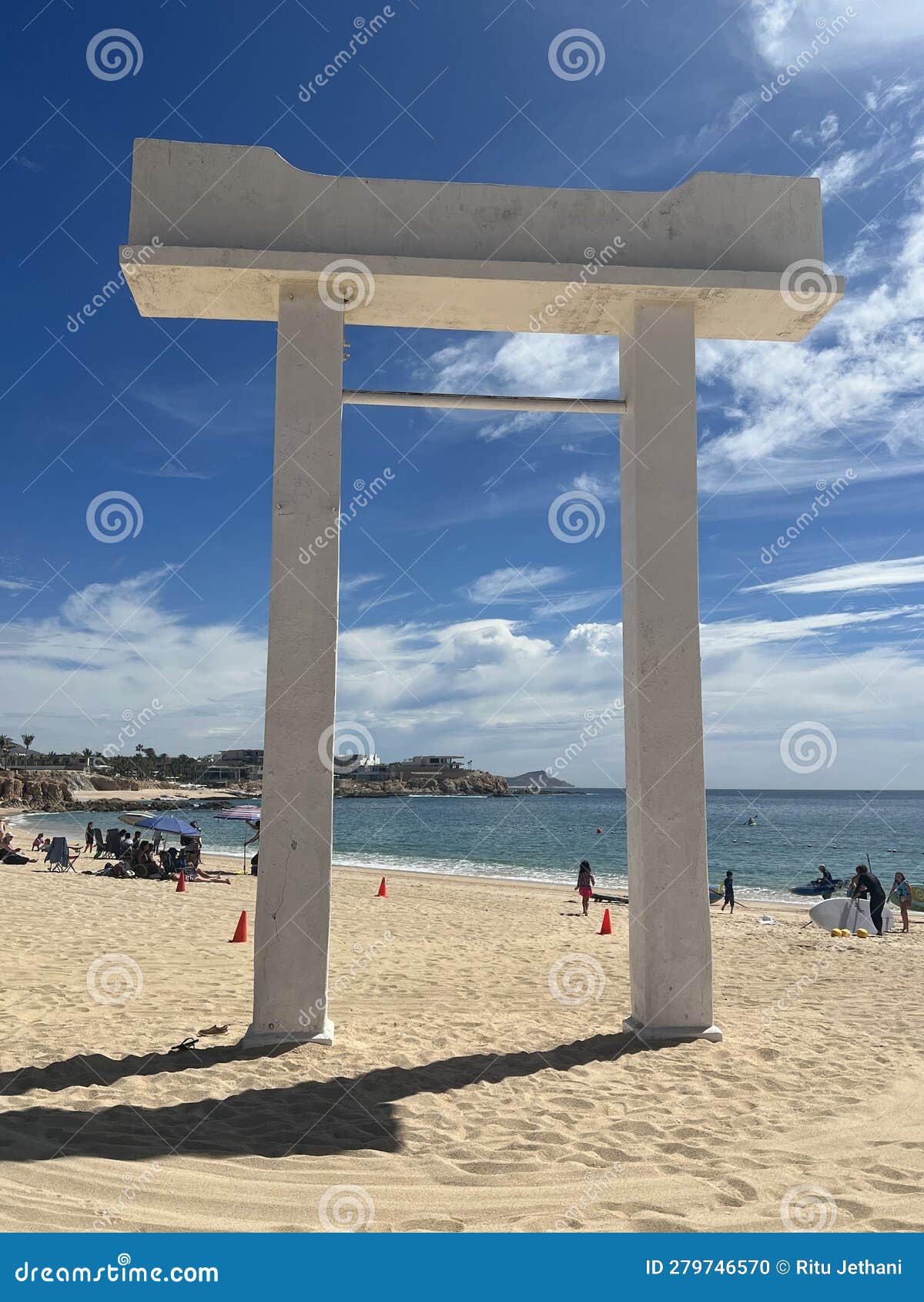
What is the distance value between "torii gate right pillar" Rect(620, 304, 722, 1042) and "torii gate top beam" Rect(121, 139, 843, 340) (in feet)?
1.27

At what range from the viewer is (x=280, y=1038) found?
5.52 metres

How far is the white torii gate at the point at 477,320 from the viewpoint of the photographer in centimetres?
572

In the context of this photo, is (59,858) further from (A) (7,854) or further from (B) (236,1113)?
(B) (236,1113)

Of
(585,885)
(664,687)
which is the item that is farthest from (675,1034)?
(585,885)

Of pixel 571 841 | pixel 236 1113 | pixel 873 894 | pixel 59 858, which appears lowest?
pixel 571 841

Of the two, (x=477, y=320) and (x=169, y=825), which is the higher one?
(x=477, y=320)

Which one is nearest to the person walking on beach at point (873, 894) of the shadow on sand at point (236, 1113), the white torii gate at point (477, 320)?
the white torii gate at point (477, 320)

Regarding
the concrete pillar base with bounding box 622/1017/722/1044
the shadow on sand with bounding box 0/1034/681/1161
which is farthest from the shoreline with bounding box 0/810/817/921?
the shadow on sand with bounding box 0/1034/681/1161

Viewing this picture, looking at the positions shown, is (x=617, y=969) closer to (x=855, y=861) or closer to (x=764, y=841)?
(x=855, y=861)

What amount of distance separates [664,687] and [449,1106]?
9.81ft

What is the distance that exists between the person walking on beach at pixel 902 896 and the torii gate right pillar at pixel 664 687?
11.7m

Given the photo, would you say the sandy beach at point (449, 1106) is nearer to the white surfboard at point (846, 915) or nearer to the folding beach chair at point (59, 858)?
the white surfboard at point (846, 915)

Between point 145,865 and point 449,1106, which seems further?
point 145,865

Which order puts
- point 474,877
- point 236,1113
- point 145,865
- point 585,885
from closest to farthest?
point 236,1113
point 585,885
point 145,865
point 474,877
